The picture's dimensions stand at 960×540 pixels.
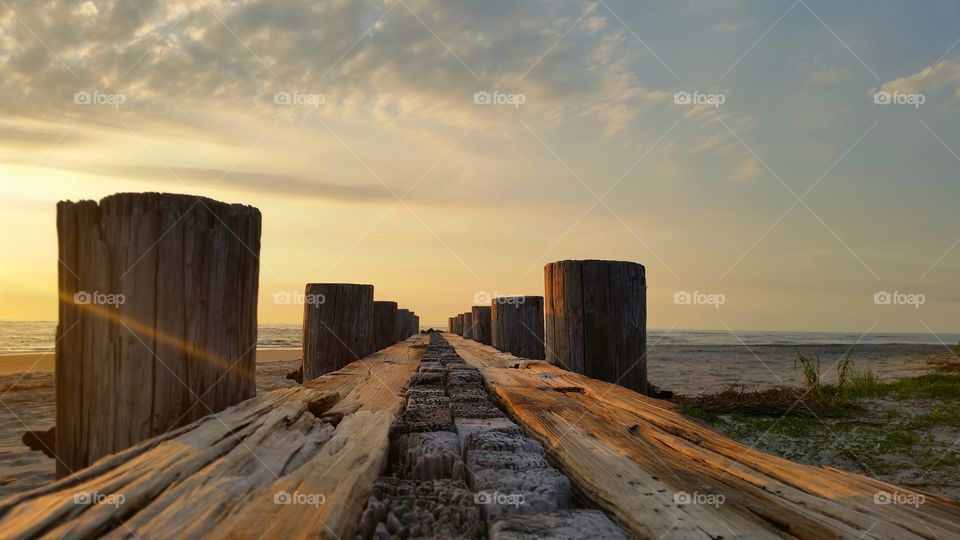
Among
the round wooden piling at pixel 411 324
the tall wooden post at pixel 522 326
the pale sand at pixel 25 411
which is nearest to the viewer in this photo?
the pale sand at pixel 25 411

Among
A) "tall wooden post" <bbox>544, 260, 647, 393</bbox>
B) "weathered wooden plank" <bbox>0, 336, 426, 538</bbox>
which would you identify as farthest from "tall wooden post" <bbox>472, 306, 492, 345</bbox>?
"weathered wooden plank" <bbox>0, 336, 426, 538</bbox>

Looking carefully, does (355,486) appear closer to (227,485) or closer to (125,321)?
(227,485)

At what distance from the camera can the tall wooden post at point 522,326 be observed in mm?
10180

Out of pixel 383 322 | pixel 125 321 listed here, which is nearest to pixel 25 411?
pixel 383 322

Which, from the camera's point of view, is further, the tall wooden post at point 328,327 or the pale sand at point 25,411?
the tall wooden post at point 328,327

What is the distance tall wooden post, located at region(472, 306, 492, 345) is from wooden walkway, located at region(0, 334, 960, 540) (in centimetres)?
1223

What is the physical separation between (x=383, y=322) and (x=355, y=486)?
36.7 feet

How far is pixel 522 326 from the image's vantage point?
10211 millimetres

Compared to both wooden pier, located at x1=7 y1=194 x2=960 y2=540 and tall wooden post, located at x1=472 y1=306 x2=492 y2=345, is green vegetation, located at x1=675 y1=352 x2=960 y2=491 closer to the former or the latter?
wooden pier, located at x1=7 y1=194 x2=960 y2=540

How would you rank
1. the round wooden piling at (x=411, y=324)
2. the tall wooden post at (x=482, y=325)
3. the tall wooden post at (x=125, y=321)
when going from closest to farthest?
1. the tall wooden post at (x=125, y=321)
2. the tall wooden post at (x=482, y=325)
3. the round wooden piling at (x=411, y=324)

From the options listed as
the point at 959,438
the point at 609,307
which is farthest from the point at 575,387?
the point at 959,438

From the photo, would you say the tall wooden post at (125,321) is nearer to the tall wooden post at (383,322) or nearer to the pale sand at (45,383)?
the pale sand at (45,383)

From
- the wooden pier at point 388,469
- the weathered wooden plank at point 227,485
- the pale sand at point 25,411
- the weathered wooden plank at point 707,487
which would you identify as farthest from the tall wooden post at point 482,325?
the weathered wooden plank at point 227,485

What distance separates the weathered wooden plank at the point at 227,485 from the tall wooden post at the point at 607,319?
9.78 feet
